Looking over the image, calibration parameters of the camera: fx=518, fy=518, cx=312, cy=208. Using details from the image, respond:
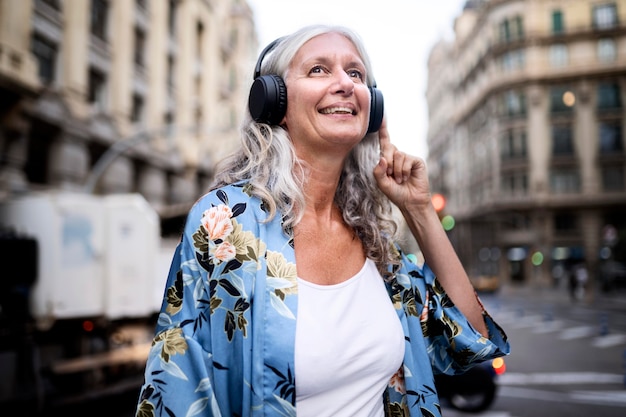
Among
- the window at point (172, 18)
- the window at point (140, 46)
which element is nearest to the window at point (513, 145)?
the window at point (172, 18)

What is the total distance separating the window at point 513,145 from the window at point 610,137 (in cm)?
627

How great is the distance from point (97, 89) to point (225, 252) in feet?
69.4

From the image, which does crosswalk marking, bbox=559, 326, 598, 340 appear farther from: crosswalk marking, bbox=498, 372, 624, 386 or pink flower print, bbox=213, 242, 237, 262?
pink flower print, bbox=213, 242, 237, 262

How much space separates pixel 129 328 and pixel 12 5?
427 inches

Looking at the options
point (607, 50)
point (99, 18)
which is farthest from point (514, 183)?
point (99, 18)

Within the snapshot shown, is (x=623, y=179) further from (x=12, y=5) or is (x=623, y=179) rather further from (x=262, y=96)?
(x=262, y=96)

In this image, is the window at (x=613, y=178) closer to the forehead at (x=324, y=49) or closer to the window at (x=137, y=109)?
the window at (x=137, y=109)

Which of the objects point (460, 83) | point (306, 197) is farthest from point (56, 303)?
point (460, 83)

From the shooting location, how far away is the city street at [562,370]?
23.4 feet

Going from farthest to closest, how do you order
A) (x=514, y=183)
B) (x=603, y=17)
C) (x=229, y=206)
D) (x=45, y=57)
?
1. (x=514, y=183)
2. (x=603, y=17)
3. (x=45, y=57)
4. (x=229, y=206)

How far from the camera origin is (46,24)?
1688cm

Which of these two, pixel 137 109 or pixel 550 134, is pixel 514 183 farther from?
pixel 137 109

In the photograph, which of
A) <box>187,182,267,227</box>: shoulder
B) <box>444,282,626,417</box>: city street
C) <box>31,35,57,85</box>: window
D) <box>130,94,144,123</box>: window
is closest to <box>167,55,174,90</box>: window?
<box>130,94,144,123</box>: window

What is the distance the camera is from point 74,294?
8.58 meters
